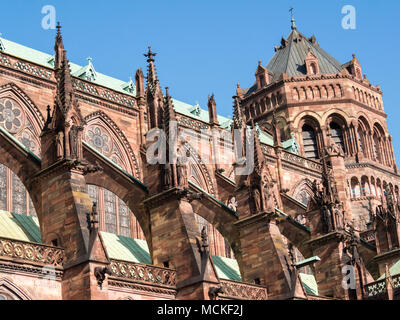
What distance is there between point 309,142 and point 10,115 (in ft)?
89.6

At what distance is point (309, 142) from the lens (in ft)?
177

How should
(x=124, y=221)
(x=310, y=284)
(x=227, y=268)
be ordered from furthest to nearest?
(x=310, y=284) < (x=124, y=221) < (x=227, y=268)

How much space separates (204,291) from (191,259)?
1263mm

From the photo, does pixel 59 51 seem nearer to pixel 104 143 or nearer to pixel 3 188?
pixel 104 143

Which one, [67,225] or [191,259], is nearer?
[67,225]

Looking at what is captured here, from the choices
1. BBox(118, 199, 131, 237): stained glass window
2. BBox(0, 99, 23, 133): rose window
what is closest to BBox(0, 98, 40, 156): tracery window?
BBox(0, 99, 23, 133): rose window

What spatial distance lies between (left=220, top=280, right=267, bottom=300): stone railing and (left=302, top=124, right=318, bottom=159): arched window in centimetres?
2685

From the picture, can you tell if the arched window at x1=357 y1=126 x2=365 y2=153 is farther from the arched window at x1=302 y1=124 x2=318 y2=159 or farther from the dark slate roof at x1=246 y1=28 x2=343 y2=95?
the dark slate roof at x1=246 y1=28 x2=343 y2=95

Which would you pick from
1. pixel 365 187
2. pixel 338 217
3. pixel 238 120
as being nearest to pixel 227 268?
pixel 338 217

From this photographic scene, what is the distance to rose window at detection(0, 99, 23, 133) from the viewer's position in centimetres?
3125

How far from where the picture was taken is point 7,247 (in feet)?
67.3
